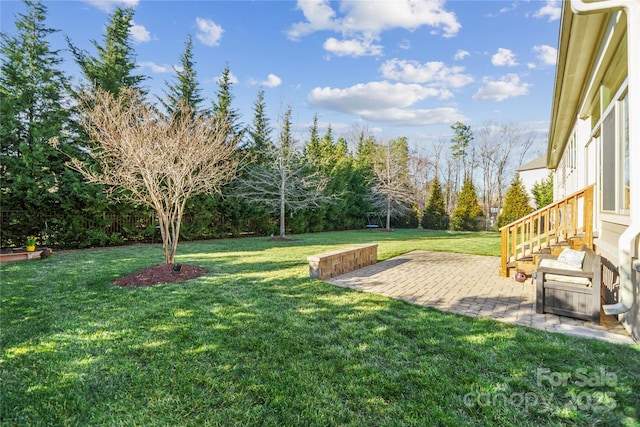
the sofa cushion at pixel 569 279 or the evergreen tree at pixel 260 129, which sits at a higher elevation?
the evergreen tree at pixel 260 129

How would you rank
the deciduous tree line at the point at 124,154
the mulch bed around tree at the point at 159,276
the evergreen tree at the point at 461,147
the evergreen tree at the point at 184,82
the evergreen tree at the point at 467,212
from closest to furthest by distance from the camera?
the mulch bed around tree at the point at 159,276 < the deciduous tree line at the point at 124,154 < the evergreen tree at the point at 184,82 < the evergreen tree at the point at 467,212 < the evergreen tree at the point at 461,147

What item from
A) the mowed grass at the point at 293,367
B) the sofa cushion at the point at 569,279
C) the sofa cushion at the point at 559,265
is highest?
the sofa cushion at the point at 559,265

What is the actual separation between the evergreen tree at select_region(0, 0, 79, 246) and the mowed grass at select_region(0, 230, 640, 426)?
7.22 metres

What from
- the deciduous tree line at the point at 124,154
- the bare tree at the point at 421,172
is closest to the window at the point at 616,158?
the deciduous tree line at the point at 124,154

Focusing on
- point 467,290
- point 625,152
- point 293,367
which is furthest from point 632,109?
point 467,290

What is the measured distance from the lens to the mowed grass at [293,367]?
→ 216cm

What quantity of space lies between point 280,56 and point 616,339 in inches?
550

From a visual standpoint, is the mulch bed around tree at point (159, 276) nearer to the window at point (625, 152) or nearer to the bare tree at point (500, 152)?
the window at point (625, 152)

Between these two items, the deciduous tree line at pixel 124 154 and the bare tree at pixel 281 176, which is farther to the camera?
the bare tree at pixel 281 176

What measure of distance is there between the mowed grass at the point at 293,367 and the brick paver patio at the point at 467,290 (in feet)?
1.30

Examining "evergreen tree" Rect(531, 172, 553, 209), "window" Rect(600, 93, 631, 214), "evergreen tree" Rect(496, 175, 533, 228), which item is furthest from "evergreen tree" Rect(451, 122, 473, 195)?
"window" Rect(600, 93, 631, 214)

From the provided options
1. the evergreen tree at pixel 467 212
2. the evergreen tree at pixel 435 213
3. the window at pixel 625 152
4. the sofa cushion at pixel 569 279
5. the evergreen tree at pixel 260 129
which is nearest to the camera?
the window at pixel 625 152

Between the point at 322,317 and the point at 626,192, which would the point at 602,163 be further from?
the point at 322,317

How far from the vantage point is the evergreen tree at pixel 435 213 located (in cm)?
2483
